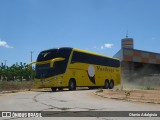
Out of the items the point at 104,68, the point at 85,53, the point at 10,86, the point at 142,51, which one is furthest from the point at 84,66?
the point at 142,51

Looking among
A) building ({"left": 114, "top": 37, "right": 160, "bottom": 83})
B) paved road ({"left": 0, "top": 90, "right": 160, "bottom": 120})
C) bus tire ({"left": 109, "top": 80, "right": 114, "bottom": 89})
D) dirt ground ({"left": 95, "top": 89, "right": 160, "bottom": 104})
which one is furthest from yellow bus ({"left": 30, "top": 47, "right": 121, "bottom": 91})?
building ({"left": 114, "top": 37, "right": 160, "bottom": 83})

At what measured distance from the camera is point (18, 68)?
107500 mm

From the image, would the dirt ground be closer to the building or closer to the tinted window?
the tinted window

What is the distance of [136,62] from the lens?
61062 millimetres

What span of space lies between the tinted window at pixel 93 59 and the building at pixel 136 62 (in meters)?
15.1

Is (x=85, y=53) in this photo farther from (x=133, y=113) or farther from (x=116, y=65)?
(x=133, y=113)

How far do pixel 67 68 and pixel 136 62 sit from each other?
113 feet

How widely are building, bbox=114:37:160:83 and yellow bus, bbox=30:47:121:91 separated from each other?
19750mm

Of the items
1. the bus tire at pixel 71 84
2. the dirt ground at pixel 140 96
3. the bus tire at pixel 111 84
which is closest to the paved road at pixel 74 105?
the dirt ground at pixel 140 96

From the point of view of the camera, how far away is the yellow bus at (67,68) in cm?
2820

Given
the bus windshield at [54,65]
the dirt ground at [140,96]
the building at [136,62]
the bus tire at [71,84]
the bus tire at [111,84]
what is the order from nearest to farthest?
the dirt ground at [140,96]
the bus windshield at [54,65]
the bus tire at [71,84]
the bus tire at [111,84]
the building at [136,62]

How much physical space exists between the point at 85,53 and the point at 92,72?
2705mm

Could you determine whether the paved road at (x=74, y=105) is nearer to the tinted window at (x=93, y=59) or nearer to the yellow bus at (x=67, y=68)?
the yellow bus at (x=67, y=68)

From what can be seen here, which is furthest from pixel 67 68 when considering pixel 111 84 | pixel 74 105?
pixel 74 105
